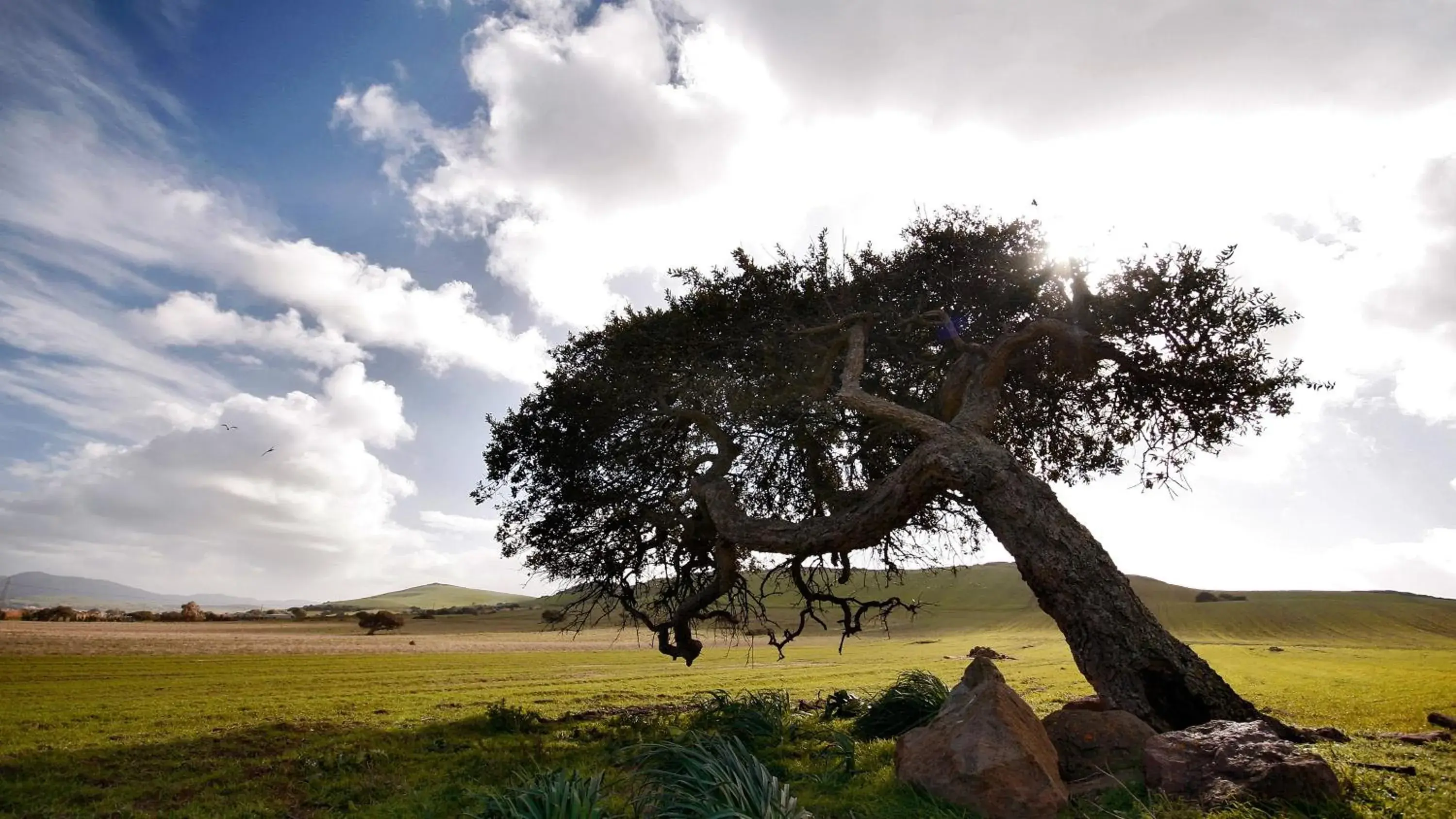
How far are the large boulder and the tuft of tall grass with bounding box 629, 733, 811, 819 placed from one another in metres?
1.78

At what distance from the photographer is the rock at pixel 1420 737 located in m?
10.3

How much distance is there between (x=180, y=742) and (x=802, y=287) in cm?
1565

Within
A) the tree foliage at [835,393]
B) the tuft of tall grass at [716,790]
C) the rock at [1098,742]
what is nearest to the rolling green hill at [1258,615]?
the tree foliage at [835,393]

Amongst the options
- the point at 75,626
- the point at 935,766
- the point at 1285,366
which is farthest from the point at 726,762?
the point at 75,626

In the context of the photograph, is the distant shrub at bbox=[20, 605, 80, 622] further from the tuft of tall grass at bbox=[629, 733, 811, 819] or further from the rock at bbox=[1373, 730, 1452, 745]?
the rock at bbox=[1373, 730, 1452, 745]

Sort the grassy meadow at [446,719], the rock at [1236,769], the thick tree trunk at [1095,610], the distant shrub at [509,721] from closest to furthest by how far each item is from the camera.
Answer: the rock at [1236,769]
the grassy meadow at [446,719]
the thick tree trunk at [1095,610]
the distant shrub at [509,721]

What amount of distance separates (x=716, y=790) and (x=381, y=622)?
281ft

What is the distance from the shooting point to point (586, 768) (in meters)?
9.74

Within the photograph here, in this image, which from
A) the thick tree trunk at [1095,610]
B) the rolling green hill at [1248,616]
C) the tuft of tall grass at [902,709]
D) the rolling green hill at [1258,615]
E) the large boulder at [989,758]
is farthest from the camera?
the rolling green hill at [1258,615]

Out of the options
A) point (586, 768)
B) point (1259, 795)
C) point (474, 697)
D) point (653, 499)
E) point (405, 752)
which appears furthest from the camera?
point (474, 697)

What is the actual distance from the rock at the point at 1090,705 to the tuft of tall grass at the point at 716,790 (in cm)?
461

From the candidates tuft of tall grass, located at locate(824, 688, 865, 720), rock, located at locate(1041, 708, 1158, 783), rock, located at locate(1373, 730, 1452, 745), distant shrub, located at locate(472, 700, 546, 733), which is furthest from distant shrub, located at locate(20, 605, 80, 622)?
rock, located at locate(1373, 730, 1452, 745)

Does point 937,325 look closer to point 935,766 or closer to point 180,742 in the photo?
point 935,766

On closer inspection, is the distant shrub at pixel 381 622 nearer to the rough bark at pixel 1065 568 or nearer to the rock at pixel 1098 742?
the rough bark at pixel 1065 568
